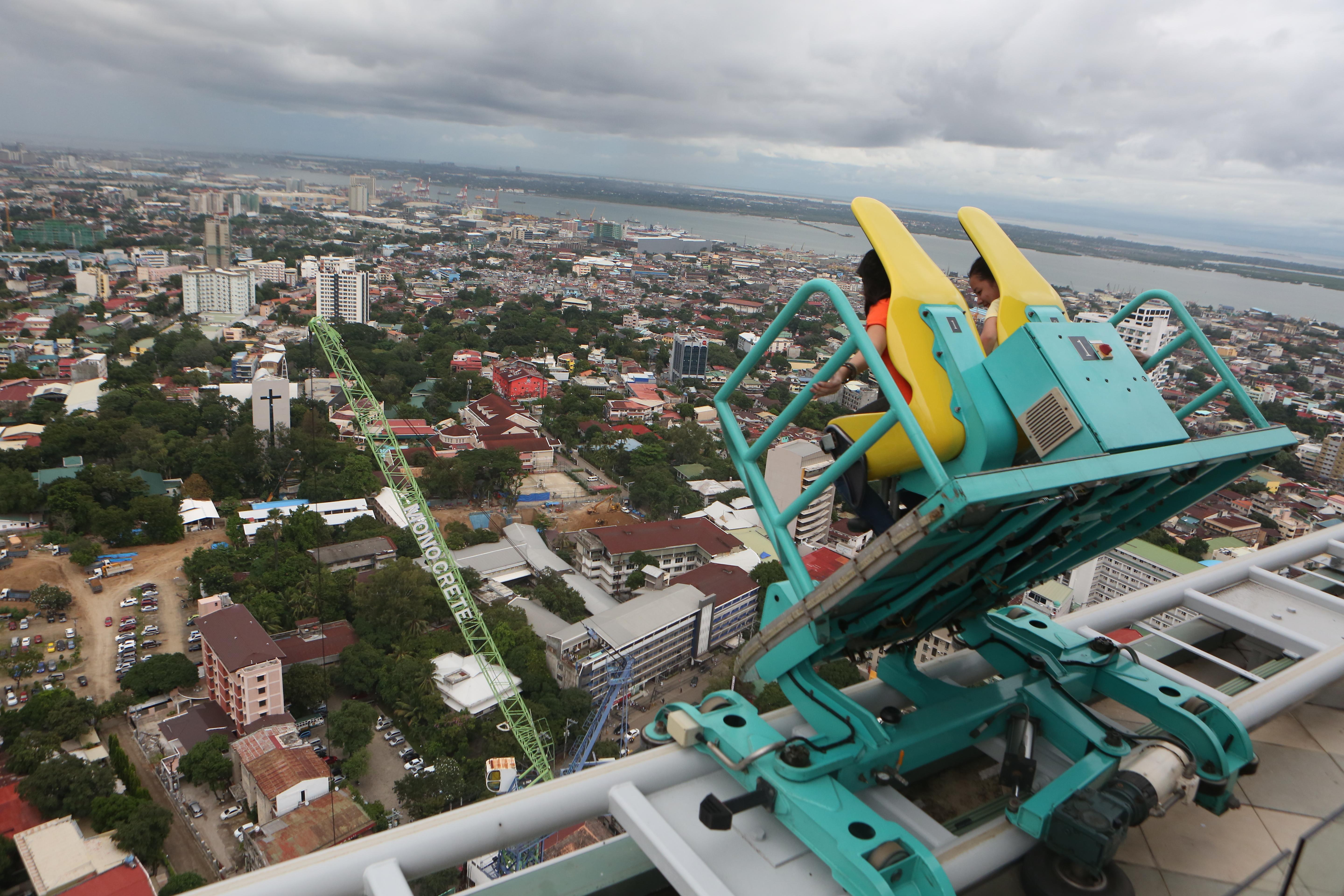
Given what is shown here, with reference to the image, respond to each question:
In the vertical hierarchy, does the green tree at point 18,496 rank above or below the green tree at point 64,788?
below

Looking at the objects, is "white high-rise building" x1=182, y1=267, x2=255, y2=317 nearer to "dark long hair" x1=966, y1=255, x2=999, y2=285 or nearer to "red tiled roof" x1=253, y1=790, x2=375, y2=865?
"red tiled roof" x1=253, y1=790, x2=375, y2=865

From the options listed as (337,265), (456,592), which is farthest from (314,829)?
(337,265)

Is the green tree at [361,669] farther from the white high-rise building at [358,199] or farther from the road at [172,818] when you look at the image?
the white high-rise building at [358,199]

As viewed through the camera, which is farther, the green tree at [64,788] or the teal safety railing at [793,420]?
the green tree at [64,788]

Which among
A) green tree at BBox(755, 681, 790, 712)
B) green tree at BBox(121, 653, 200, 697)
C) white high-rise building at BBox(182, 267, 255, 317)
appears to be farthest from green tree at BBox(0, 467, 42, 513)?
white high-rise building at BBox(182, 267, 255, 317)

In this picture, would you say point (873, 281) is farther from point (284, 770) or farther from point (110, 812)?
point (110, 812)


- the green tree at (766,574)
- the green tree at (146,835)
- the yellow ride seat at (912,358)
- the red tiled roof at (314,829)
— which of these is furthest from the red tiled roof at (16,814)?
the green tree at (766,574)

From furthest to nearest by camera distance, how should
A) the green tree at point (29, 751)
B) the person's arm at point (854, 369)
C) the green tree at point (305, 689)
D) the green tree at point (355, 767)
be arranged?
the green tree at point (305, 689), the green tree at point (355, 767), the green tree at point (29, 751), the person's arm at point (854, 369)
